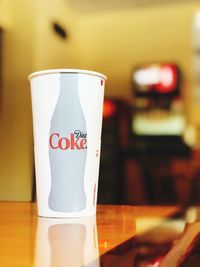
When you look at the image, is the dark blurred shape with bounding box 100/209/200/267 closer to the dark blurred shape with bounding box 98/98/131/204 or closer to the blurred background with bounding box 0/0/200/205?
the blurred background with bounding box 0/0/200/205

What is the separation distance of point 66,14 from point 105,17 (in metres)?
0.73

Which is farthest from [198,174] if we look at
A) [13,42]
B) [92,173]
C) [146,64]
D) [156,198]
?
[92,173]

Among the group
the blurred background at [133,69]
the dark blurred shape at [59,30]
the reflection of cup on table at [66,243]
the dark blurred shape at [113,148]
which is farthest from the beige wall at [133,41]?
the reflection of cup on table at [66,243]

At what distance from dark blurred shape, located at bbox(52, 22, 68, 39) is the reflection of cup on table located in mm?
3937

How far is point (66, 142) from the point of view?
65 centimetres

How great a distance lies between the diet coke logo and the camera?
0.65m

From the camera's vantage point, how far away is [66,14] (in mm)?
4824

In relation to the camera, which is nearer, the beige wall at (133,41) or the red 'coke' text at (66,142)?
the red 'coke' text at (66,142)

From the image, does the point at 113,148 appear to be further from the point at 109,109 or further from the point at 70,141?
the point at 70,141

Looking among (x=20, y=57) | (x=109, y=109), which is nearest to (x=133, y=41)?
(x=109, y=109)

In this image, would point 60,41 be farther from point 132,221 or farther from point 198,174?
point 132,221

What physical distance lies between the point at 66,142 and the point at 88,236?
211mm

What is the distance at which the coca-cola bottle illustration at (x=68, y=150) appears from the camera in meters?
0.65

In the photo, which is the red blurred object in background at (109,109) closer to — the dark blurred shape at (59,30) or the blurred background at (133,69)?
the blurred background at (133,69)
